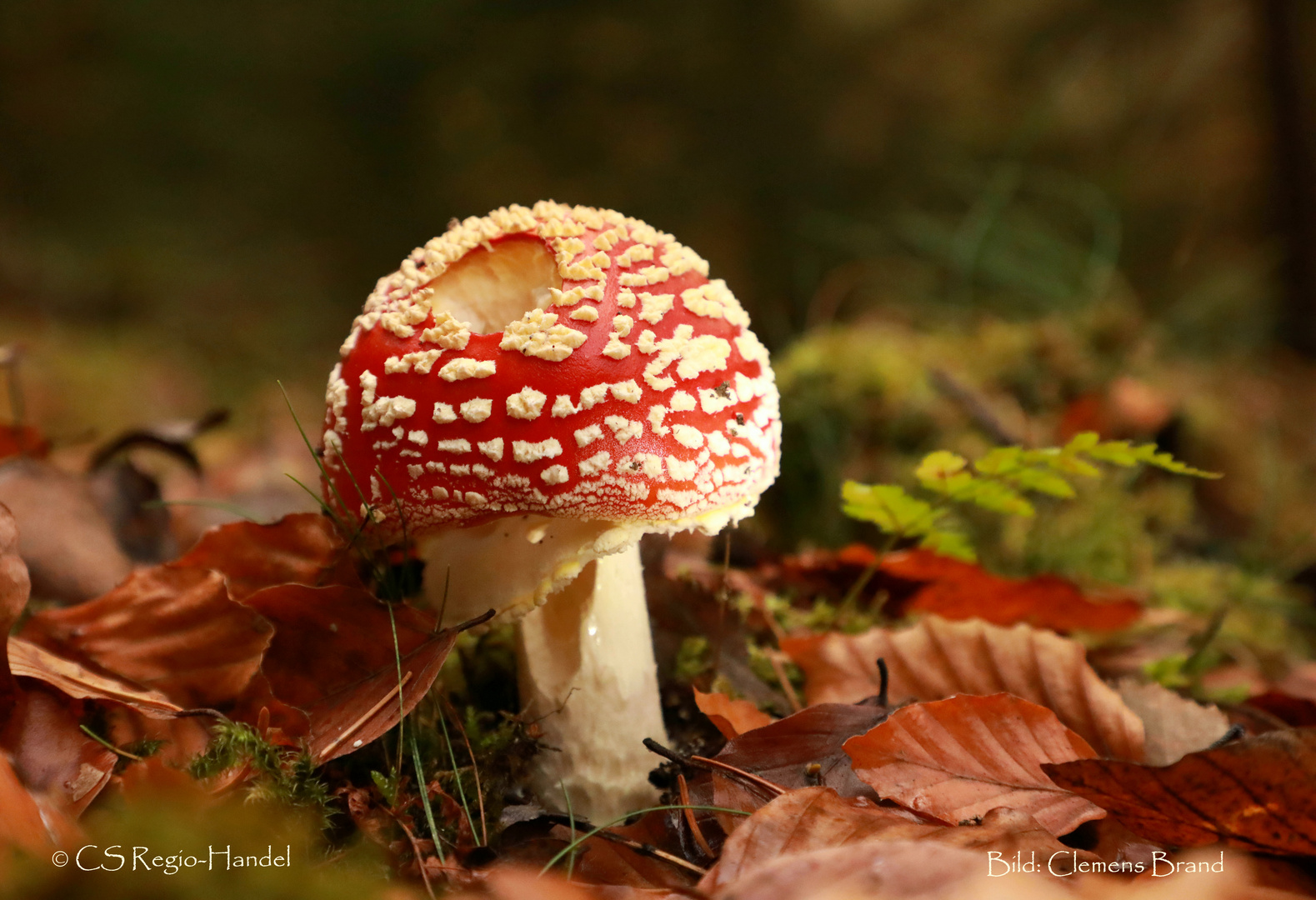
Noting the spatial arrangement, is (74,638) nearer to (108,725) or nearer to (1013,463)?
(108,725)

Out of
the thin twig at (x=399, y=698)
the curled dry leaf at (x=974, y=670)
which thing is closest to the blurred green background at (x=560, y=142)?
the curled dry leaf at (x=974, y=670)

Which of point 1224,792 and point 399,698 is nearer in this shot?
point 1224,792

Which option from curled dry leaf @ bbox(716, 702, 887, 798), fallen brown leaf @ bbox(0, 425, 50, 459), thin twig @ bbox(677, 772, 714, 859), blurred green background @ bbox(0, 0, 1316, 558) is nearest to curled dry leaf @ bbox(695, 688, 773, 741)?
curled dry leaf @ bbox(716, 702, 887, 798)

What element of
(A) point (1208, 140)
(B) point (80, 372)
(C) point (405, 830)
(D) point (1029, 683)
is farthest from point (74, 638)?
(A) point (1208, 140)

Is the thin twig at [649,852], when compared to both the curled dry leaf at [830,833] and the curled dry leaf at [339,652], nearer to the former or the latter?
the curled dry leaf at [830,833]

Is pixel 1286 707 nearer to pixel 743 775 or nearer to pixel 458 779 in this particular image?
pixel 743 775

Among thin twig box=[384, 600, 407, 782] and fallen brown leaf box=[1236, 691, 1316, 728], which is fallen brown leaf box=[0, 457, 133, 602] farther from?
fallen brown leaf box=[1236, 691, 1316, 728]

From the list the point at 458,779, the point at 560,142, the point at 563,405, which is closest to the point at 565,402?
the point at 563,405
